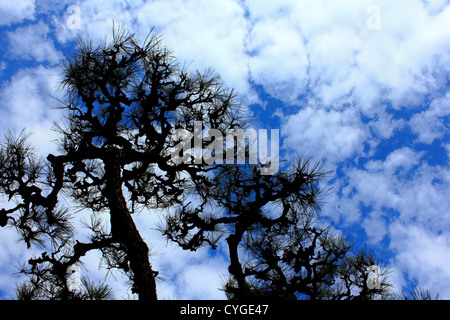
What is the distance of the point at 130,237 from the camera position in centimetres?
236

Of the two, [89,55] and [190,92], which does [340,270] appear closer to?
[190,92]

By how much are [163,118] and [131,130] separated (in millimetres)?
580

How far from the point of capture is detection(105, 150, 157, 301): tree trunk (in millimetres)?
2143

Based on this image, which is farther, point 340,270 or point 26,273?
point 340,270

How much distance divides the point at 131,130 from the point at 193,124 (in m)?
0.80

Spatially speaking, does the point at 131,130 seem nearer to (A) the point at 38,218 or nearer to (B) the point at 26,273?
(A) the point at 38,218

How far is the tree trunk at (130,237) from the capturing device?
7.03ft
